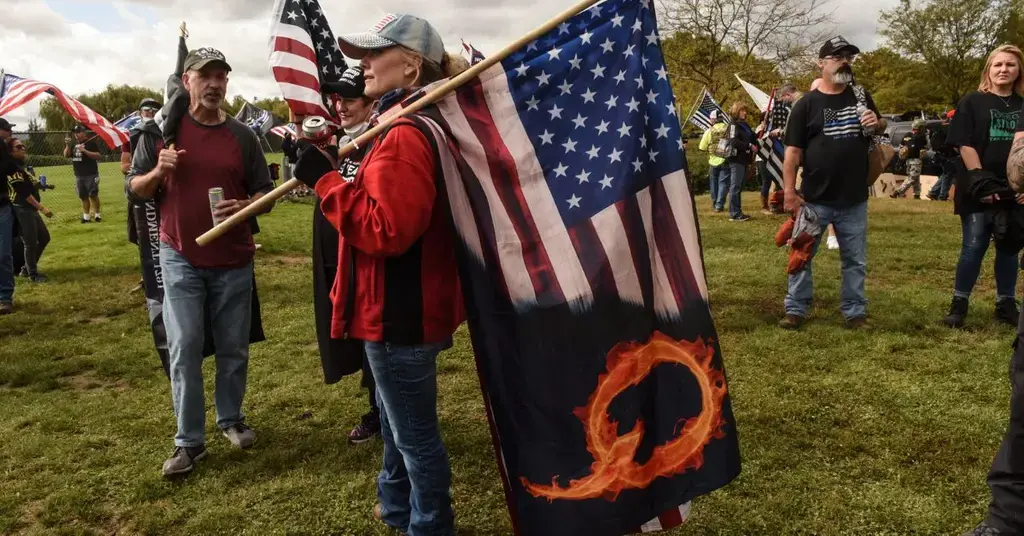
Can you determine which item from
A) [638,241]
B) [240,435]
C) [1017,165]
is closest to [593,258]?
[638,241]

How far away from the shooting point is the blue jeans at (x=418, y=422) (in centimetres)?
273

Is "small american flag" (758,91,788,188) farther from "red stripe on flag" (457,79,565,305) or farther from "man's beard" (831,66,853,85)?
"red stripe on flag" (457,79,565,305)

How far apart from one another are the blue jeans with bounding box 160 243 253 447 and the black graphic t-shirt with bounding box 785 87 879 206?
437cm

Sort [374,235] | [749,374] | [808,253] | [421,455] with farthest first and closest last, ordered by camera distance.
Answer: [808,253] < [749,374] < [421,455] < [374,235]

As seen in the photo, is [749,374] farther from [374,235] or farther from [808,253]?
[374,235]

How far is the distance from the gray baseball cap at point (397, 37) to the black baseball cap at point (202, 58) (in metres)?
1.50

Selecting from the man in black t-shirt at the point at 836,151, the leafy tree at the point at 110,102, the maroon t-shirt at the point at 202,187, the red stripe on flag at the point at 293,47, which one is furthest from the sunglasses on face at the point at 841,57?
the leafy tree at the point at 110,102

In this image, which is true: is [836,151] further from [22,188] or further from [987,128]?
[22,188]

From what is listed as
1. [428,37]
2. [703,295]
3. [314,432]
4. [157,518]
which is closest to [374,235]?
[428,37]

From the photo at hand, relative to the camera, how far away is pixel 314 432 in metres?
4.62

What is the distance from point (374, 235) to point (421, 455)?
97 centimetres

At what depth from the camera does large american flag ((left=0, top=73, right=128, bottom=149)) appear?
977cm

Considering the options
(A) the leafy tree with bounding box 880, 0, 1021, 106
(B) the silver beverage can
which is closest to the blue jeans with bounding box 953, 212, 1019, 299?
(B) the silver beverage can

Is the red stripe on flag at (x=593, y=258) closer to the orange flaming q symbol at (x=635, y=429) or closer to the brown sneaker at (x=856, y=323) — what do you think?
the orange flaming q symbol at (x=635, y=429)
